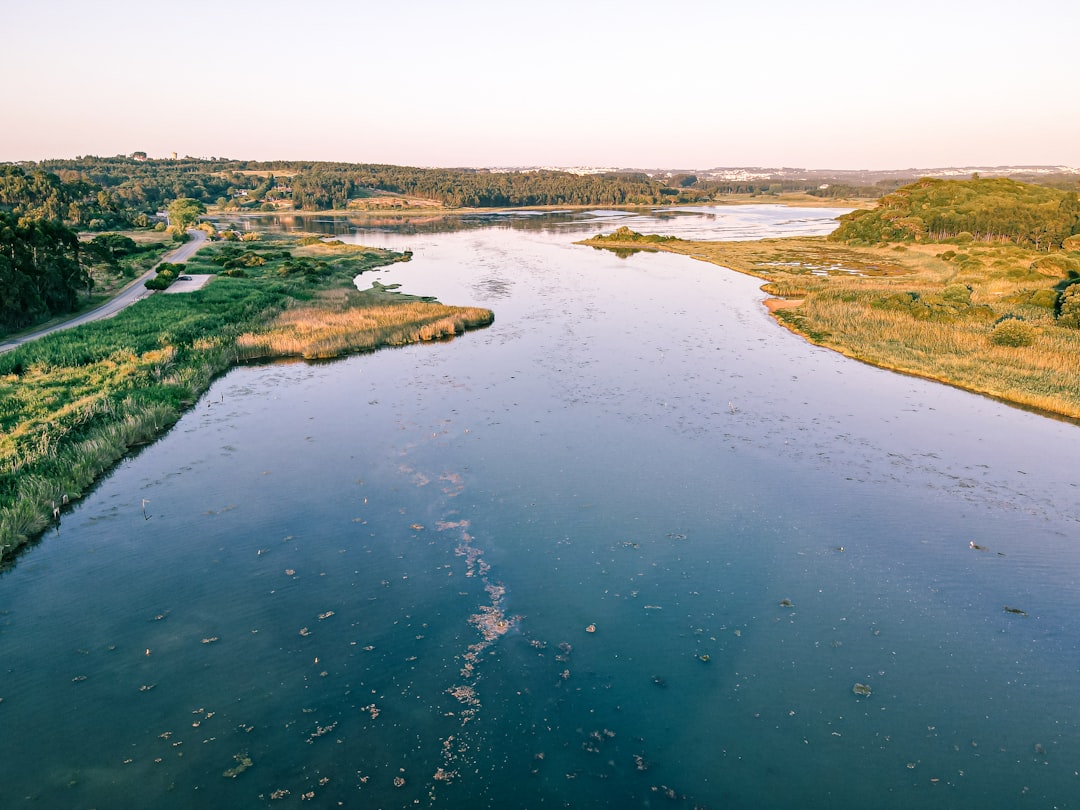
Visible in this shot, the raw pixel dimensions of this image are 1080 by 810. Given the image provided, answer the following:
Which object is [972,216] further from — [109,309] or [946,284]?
[109,309]

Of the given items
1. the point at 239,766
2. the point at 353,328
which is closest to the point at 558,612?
Answer: the point at 239,766

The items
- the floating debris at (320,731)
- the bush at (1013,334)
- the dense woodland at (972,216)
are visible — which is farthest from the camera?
the dense woodland at (972,216)

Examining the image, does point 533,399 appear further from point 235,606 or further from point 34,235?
point 34,235

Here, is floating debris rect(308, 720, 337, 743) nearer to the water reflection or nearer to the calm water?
the calm water

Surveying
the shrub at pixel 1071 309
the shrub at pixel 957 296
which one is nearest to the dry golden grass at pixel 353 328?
the shrub at pixel 957 296

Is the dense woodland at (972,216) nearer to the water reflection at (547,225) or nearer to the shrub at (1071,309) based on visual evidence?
the water reflection at (547,225)

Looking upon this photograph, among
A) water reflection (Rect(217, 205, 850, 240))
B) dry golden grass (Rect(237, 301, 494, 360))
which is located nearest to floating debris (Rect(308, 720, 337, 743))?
dry golden grass (Rect(237, 301, 494, 360))
